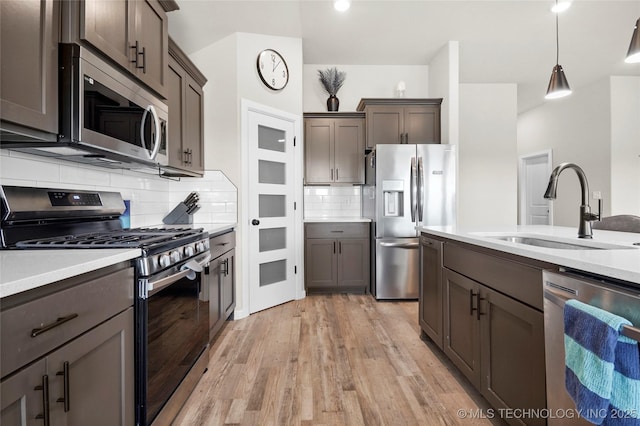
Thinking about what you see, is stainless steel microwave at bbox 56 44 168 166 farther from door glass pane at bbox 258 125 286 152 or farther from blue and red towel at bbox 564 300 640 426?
blue and red towel at bbox 564 300 640 426

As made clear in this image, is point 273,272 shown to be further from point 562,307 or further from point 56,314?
point 562,307

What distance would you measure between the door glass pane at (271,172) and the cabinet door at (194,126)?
24.5 inches

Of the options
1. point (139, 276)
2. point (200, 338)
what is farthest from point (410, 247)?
point (139, 276)

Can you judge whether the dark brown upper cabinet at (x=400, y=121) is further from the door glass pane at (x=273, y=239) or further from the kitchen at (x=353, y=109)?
the door glass pane at (x=273, y=239)

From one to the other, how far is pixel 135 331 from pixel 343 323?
2.09m

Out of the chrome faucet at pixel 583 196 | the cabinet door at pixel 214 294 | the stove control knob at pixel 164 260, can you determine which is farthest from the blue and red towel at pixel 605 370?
the cabinet door at pixel 214 294

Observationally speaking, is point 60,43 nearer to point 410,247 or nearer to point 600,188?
point 410,247

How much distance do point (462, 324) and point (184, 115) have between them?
2.57 meters

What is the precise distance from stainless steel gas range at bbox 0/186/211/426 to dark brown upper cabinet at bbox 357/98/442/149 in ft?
9.49

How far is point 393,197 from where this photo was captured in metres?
3.77

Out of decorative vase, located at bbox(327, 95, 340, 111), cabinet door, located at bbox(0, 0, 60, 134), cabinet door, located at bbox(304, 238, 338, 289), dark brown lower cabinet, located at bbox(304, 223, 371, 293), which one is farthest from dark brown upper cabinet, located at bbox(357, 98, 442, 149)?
cabinet door, located at bbox(0, 0, 60, 134)

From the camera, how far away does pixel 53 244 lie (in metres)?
1.26

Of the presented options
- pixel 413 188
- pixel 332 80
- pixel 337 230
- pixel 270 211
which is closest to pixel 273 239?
pixel 270 211

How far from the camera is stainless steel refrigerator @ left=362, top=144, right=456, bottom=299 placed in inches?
146
